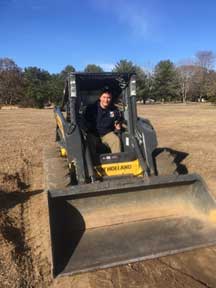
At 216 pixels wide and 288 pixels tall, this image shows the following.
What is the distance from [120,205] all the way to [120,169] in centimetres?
83

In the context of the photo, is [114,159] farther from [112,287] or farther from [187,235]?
[112,287]

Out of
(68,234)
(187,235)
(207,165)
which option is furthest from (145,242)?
(207,165)

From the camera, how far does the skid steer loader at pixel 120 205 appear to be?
3.47 metres

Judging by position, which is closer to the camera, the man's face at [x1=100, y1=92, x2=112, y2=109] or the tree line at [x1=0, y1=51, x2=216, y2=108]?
the man's face at [x1=100, y1=92, x2=112, y2=109]

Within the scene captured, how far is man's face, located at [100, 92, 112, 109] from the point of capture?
5180 millimetres

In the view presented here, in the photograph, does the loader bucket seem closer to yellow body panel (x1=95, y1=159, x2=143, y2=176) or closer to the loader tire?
the loader tire

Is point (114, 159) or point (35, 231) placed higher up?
point (114, 159)

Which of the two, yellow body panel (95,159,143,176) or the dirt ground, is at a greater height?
yellow body panel (95,159,143,176)

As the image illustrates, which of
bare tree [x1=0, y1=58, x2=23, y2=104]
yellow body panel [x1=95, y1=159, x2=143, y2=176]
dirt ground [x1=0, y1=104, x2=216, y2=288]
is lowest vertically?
dirt ground [x1=0, y1=104, x2=216, y2=288]

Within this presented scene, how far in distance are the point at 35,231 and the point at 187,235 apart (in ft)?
6.46

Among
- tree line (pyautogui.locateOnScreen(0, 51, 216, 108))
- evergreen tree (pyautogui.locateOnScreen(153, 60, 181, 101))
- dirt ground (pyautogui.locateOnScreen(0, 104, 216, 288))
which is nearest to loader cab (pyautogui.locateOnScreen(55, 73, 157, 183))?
dirt ground (pyautogui.locateOnScreen(0, 104, 216, 288))

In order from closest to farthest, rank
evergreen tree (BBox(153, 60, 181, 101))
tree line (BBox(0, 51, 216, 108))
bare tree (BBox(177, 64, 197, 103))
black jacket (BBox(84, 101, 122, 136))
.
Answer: black jacket (BBox(84, 101, 122, 136)) < tree line (BBox(0, 51, 216, 108)) < evergreen tree (BBox(153, 60, 181, 101)) < bare tree (BBox(177, 64, 197, 103))

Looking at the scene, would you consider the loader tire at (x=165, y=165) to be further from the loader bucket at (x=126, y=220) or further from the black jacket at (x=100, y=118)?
the black jacket at (x=100, y=118)

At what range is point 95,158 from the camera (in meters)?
4.70
